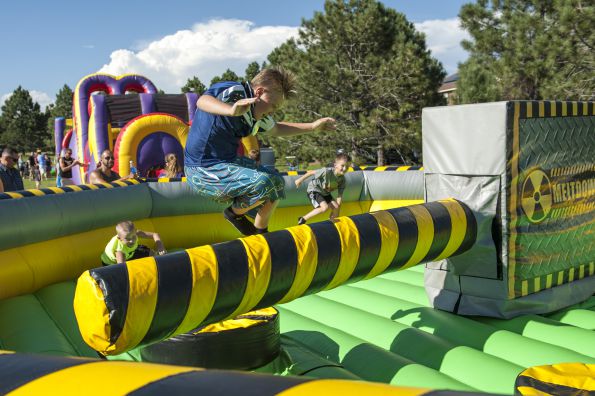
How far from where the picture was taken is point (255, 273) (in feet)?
6.96

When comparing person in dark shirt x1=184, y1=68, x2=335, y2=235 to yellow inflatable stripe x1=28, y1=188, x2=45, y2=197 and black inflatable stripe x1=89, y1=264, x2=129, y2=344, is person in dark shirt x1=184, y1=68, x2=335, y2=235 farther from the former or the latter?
yellow inflatable stripe x1=28, y1=188, x2=45, y2=197

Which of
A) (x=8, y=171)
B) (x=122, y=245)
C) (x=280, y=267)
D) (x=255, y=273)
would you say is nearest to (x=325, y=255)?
(x=280, y=267)

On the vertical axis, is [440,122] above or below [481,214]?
above

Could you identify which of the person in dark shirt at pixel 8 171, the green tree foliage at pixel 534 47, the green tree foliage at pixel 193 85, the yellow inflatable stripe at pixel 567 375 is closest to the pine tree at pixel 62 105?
the green tree foliage at pixel 193 85

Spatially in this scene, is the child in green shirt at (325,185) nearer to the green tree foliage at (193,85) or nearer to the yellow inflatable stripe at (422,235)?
A: the yellow inflatable stripe at (422,235)

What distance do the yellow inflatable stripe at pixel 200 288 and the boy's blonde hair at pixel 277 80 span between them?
3.15ft

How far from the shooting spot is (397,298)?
12.0ft

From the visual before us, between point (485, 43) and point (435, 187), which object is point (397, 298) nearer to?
point (435, 187)

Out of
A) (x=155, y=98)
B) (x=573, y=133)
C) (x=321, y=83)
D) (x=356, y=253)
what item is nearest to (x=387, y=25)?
(x=321, y=83)

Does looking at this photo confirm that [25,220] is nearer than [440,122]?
No

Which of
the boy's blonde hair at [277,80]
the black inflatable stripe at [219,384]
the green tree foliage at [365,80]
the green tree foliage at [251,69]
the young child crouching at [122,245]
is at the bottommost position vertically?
the young child crouching at [122,245]

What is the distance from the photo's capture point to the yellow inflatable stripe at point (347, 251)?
97.3 inches

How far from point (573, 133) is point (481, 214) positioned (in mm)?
915

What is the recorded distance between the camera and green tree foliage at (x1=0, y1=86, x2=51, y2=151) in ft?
142
